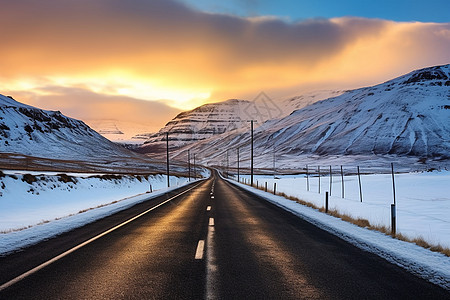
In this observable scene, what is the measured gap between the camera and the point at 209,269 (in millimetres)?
6262

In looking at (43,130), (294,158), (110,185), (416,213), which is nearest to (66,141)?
(43,130)

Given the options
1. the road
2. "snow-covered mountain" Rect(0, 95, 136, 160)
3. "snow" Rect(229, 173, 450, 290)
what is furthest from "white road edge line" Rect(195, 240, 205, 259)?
"snow-covered mountain" Rect(0, 95, 136, 160)

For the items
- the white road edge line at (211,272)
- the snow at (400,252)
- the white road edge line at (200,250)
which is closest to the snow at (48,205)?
the white road edge line at (200,250)

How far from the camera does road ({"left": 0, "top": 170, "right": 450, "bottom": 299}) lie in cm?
508

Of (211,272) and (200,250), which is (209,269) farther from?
(200,250)

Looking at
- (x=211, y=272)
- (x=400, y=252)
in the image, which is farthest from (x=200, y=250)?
(x=400, y=252)

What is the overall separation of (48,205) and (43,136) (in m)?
158

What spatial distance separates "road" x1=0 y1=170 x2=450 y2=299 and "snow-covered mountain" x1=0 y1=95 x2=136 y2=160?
148 m

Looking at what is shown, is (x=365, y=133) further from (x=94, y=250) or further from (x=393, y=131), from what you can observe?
(x=94, y=250)

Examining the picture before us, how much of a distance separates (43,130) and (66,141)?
12149 mm

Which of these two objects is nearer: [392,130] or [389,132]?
[389,132]

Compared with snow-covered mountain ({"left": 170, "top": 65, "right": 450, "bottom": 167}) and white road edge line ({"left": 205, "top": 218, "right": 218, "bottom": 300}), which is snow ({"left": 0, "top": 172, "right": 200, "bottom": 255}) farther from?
snow-covered mountain ({"left": 170, "top": 65, "right": 450, "bottom": 167})

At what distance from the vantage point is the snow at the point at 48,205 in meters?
10.8

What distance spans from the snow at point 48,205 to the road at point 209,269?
159 centimetres
